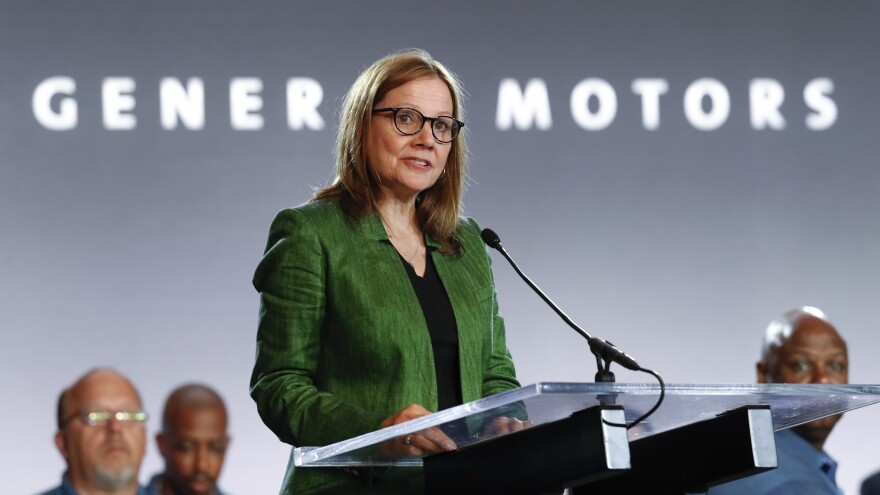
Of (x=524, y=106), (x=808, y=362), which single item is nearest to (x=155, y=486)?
(x=524, y=106)

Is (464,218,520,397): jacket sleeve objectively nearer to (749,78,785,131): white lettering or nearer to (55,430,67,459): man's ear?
(55,430,67,459): man's ear

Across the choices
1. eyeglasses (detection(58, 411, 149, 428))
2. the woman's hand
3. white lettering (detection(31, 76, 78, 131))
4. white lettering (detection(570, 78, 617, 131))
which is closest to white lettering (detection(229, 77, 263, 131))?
white lettering (detection(31, 76, 78, 131))

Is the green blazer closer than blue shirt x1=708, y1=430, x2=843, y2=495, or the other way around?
the green blazer

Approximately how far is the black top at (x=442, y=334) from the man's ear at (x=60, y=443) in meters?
2.82

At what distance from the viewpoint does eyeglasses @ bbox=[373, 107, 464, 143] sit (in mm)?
2307

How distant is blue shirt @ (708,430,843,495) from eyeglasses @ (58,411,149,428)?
2072 millimetres

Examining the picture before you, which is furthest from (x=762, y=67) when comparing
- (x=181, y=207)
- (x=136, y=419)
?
(x=136, y=419)

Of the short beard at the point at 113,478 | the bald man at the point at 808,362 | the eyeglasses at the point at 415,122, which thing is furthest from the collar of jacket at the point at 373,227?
the short beard at the point at 113,478

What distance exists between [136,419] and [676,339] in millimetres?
2102

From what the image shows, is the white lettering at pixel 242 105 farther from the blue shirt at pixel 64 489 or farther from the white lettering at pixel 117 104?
the blue shirt at pixel 64 489

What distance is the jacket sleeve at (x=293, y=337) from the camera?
2.02 m

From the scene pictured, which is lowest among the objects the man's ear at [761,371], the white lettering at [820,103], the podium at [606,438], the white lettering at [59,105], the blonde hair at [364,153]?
the man's ear at [761,371]

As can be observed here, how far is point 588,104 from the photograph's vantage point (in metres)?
5.15

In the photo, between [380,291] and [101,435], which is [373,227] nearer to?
[380,291]
